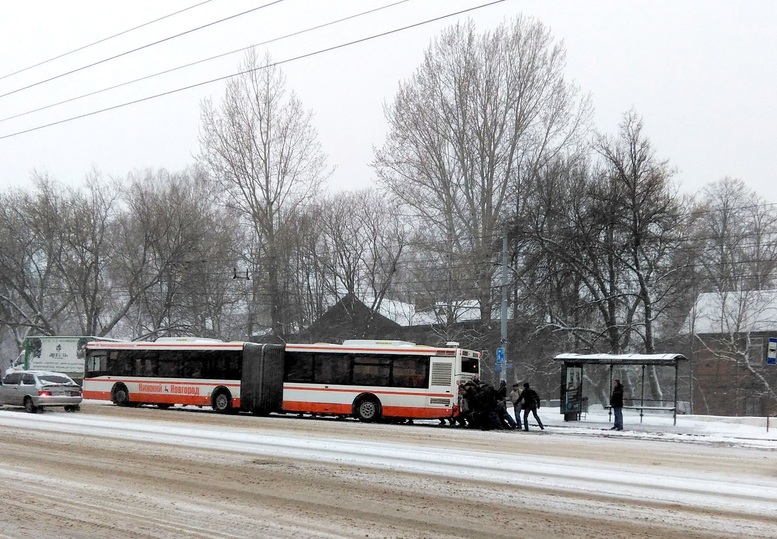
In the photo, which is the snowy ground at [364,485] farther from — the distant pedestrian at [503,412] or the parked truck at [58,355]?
the parked truck at [58,355]

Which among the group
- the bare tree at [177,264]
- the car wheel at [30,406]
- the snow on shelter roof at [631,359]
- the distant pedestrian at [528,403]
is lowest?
the car wheel at [30,406]

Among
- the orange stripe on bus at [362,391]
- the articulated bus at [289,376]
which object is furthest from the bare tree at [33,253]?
the orange stripe on bus at [362,391]

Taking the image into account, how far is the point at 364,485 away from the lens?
11.6 metres

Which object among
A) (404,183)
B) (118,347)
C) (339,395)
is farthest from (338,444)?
(404,183)

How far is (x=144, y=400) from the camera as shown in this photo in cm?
3394

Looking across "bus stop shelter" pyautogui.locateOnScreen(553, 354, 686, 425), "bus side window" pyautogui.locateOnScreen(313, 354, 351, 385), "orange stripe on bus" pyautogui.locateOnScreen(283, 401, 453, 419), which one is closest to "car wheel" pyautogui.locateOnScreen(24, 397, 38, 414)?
"orange stripe on bus" pyautogui.locateOnScreen(283, 401, 453, 419)

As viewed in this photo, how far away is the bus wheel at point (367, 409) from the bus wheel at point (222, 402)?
19.3ft

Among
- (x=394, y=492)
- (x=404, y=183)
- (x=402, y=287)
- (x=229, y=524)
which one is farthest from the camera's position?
(x=402, y=287)

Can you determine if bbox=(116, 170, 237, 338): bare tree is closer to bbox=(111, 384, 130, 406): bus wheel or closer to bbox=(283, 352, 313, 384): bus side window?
bbox=(111, 384, 130, 406): bus wheel

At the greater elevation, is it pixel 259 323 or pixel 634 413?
pixel 259 323

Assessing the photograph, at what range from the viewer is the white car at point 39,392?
91.8 feet

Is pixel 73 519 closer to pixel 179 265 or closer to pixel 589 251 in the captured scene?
pixel 589 251

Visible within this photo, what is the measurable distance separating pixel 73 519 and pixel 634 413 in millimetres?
25773

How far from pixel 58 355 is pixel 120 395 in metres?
18.1
